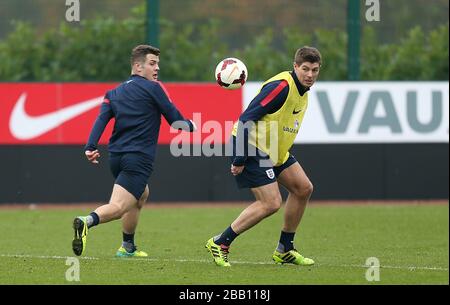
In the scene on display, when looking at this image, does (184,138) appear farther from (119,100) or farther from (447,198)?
(119,100)

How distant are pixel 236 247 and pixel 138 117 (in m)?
2.57

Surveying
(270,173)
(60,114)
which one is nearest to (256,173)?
(270,173)

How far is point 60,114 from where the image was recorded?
17.2 metres

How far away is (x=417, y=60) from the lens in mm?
18516

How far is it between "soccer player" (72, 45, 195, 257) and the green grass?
0.74 m

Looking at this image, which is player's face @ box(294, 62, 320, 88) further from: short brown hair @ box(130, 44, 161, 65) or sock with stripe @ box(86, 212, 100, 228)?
sock with stripe @ box(86, 212, 100, 228)

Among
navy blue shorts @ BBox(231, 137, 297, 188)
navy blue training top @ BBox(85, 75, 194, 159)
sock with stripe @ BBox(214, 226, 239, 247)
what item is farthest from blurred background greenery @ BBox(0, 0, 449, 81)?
sock with stripe @ BBox(214, 226, 239, 247)

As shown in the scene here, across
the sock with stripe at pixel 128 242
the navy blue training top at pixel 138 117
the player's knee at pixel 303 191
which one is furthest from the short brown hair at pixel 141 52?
the player's knee at pixel 303 191

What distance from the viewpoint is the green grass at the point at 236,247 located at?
359 inches

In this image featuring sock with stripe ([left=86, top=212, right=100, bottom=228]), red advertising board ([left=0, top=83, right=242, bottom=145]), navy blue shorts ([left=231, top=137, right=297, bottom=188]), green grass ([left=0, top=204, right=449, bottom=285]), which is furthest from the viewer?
red advertising board ([left=0, top=83, right=242, bottom=145])

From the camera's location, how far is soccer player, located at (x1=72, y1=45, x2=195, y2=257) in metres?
9.93

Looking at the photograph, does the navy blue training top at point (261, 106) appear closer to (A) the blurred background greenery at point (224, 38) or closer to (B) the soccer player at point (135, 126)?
(B) the soccer player at point (135, 126)
